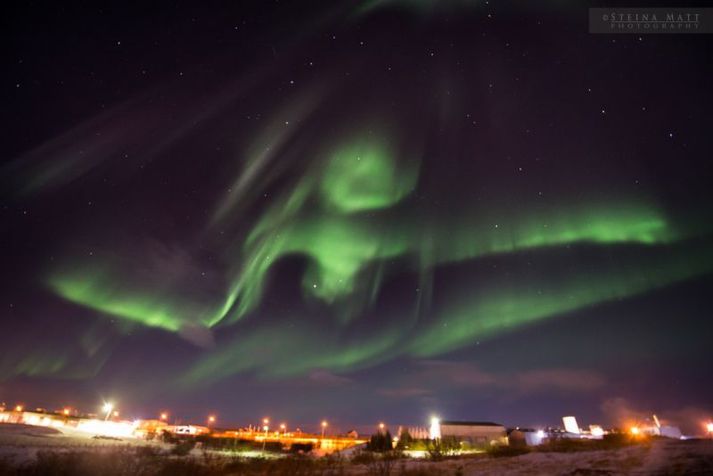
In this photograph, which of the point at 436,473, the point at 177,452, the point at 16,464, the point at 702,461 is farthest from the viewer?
the point at 177,452

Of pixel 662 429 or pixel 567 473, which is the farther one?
pixel 662 429

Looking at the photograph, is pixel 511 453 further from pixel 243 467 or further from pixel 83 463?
pixel 83 463

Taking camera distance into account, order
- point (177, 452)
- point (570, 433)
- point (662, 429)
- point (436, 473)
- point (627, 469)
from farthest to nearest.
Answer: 1. point (570, 433)
2. point (662, 429)
3. point (177, 452)
4. point (436, 473)
5. point (627, 469)

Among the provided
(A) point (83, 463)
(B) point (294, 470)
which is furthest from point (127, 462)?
(B) point (294, 470)

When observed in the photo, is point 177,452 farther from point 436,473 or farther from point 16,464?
point 436,473

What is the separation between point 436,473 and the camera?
14.2 m

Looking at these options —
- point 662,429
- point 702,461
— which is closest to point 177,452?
point 702,461

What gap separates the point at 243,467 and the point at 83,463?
7.27 m

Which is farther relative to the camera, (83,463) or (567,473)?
(83,463)

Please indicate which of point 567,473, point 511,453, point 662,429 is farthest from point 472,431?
point 567,473

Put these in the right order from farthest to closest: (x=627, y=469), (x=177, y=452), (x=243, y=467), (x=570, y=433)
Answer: (x=570, y=433)
(x=177, y=452)
(x=243, y=467)
(x=627, y=469)

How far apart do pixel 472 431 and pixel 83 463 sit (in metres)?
73.8

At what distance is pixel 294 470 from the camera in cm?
1683

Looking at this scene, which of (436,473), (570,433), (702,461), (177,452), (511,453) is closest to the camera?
(702,461)
